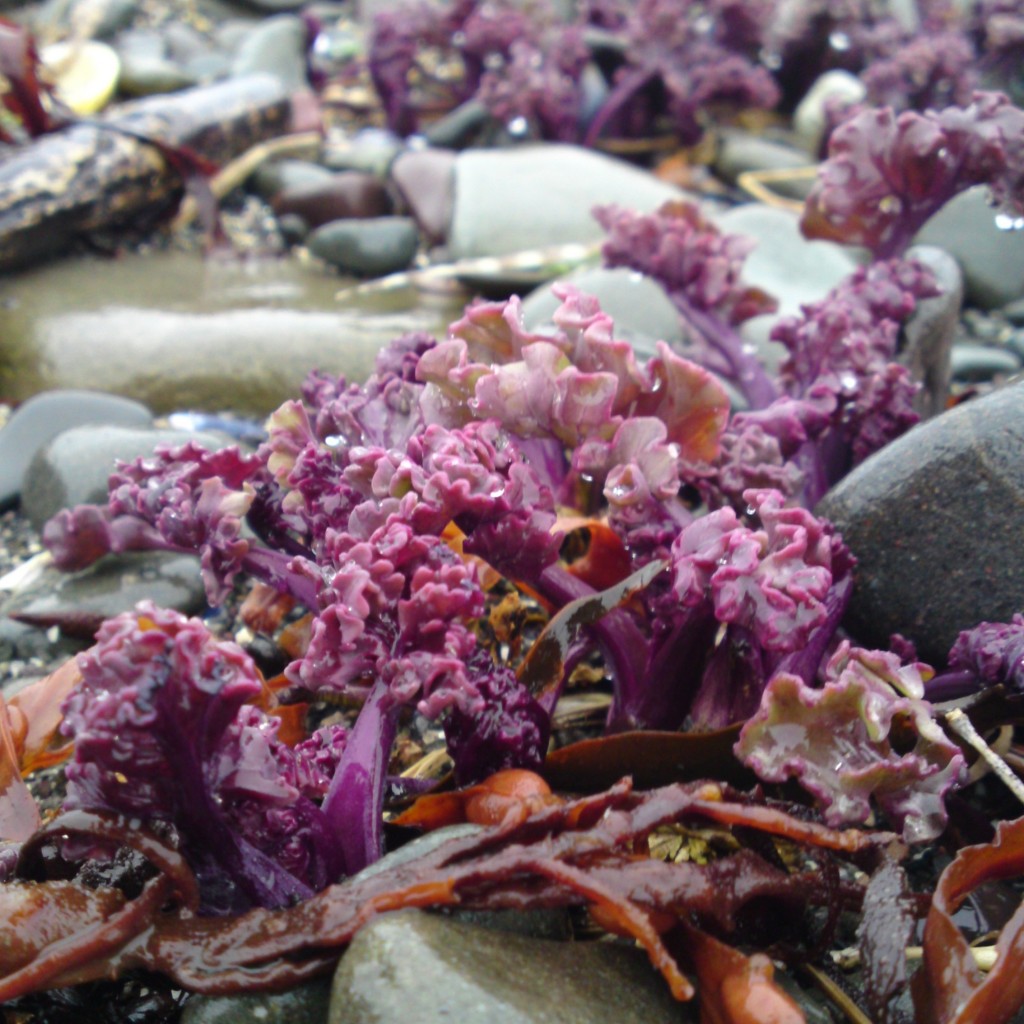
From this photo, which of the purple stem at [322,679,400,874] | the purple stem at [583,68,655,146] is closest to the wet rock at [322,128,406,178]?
the purple stem at [583,68,655,146]

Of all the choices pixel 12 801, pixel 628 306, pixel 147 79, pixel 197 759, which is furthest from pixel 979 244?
pixel 147 79

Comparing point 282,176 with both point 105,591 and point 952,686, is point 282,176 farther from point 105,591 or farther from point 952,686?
point 952,686

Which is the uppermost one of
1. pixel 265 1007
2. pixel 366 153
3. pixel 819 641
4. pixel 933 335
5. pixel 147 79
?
pixel 147 79

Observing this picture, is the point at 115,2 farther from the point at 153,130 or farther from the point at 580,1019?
the point at 580,1019

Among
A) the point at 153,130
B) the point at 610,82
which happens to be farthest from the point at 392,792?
the point at 610,82

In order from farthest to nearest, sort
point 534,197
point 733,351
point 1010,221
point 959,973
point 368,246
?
point 368,246 < point 534,197 < point 733,351 < point 1010,221 < point 959,973
